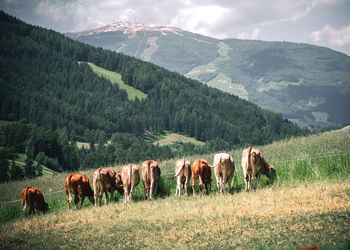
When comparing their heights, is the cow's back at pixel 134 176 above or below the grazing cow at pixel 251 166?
below

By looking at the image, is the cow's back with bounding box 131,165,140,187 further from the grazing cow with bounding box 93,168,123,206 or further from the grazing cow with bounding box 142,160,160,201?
the grazing cow with bounding box 93,168,123,206

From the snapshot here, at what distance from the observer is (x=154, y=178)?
67.3ft

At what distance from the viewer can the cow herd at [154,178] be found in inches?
755

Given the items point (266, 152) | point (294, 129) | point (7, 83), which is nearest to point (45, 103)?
point (7, 83)

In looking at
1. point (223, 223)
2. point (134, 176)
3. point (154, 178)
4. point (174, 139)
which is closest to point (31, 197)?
point (134, 176)

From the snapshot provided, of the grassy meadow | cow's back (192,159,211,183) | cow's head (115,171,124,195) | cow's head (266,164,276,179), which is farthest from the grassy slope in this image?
the grassy meadow

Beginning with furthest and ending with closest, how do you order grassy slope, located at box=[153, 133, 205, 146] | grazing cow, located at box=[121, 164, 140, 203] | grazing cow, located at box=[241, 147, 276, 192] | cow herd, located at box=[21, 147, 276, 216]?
grassy slope, located at box=[153, 133, 205, 146]
grazing cow, located at box=[121, 164, 140, 203]
cow herd, located at box=[21, 147, 276, 216]
grazing cow, located at box=[241, 147, 276, 192]

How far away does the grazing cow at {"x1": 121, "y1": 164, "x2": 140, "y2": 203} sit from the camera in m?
20.1

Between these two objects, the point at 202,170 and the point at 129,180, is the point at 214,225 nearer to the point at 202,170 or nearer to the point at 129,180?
the point at 202,170

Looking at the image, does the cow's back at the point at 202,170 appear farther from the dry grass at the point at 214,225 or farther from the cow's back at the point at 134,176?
the dry grass at the point at 214,225

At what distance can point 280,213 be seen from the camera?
487 inches

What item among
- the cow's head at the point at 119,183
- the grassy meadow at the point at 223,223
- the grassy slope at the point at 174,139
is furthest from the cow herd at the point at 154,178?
the grassy slope at the point at 174,139

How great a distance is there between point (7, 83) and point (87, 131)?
2192 inches

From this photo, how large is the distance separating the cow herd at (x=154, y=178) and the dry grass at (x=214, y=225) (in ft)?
10.0
